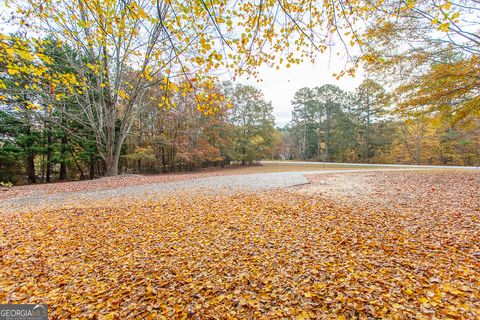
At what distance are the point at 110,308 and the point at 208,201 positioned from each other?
3.78 meters

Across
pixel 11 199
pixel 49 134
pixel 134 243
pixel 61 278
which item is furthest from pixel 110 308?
pixel 49 134

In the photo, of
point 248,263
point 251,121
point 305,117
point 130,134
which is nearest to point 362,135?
point 305,117

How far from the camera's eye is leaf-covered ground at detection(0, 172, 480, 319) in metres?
1.85

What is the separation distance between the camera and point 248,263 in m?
2.57

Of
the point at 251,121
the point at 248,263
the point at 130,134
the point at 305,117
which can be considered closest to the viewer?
the point at 248,263

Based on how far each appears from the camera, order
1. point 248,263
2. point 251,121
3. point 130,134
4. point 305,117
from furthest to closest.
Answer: point 305,117
point 251,121
point 130,134
point 248,263

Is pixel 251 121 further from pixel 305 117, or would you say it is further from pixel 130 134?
pixel 130 134

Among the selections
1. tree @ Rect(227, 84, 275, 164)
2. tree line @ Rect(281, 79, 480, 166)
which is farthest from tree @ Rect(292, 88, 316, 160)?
tree @ Rect(227, 84, 275, 164)

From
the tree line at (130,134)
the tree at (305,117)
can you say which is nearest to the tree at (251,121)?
the tree line at (130,134)

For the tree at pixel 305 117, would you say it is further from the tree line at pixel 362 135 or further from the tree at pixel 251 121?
the tree at pixel 251 121

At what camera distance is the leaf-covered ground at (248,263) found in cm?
185

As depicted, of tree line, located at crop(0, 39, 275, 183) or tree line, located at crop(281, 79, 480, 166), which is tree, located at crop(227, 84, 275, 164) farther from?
tree line, located at crop(281, 79, 480, 166)

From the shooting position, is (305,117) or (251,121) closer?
(251,121)

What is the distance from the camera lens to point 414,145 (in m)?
21.5
